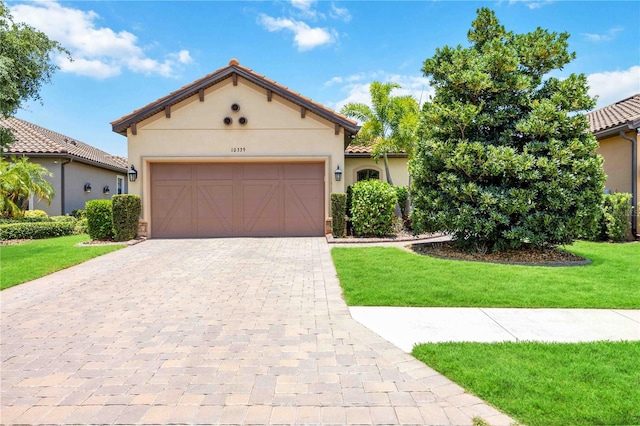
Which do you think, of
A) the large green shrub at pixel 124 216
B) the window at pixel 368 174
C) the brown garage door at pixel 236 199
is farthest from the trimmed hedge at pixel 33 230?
the window at pixel 368 174

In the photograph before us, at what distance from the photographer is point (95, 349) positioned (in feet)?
12.4

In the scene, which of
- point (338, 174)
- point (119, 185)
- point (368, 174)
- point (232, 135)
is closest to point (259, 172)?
point (232, 135)

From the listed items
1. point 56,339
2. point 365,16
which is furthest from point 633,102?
point 56,339

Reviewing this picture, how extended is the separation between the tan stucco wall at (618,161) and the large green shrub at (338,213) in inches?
395

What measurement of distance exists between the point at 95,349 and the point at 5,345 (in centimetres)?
110

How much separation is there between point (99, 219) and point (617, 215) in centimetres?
1704

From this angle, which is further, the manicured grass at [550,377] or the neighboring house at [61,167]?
the neighboring house at [61,167]

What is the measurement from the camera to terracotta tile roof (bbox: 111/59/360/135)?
1252 cm

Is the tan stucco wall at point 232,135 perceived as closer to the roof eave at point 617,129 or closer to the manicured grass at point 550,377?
the roof eave at point 617,129

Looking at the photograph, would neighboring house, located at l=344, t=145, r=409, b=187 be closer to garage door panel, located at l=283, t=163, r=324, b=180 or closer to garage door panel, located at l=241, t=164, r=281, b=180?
garage door panel, located at l=283, t=163, r=324, b=180

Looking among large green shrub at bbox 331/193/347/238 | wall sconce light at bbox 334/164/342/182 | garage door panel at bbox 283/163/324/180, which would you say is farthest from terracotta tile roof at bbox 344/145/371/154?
large green shrub at bbox 331/193/347/238

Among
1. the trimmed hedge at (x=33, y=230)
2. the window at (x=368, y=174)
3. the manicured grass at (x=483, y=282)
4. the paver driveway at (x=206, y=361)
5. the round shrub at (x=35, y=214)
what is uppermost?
the window at (x=368, y=174)

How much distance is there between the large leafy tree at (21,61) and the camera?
11.3 metres

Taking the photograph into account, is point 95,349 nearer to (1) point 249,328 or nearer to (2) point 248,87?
(1) point 249,328
